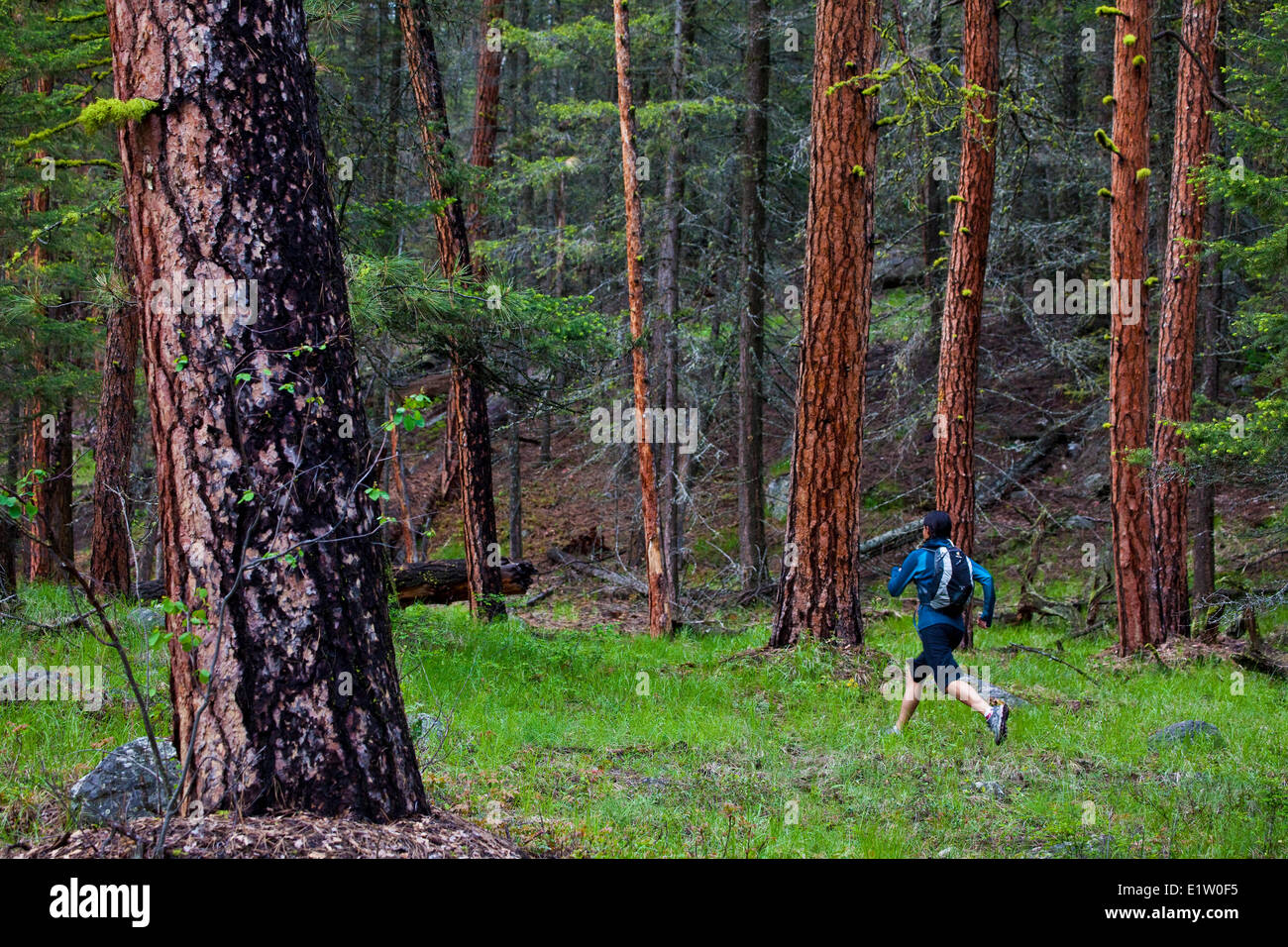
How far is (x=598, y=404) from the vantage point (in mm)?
18297

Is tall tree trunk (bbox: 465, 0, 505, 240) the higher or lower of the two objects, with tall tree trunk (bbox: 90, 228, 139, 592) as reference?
higher

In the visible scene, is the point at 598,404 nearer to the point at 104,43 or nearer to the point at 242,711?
the point at 104,43

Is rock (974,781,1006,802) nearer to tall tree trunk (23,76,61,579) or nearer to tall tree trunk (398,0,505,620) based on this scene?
tall tree trunk (398,0,505,620)

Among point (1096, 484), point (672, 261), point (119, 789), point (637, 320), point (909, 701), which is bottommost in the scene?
point (909, 701)

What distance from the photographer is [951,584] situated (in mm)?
7574

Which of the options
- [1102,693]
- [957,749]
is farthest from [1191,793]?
[1102,693]

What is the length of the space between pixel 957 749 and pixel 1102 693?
10.5 ft

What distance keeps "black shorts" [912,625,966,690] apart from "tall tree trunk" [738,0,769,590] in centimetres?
881

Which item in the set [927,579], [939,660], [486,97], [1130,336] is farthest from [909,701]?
[486,97]

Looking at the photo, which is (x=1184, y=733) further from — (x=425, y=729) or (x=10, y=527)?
(x=10, y=527)

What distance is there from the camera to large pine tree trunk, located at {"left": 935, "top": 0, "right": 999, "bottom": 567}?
1159 centimetres

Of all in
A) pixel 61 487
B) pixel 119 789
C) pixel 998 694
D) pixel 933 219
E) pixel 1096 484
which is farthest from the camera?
pixel 933 219

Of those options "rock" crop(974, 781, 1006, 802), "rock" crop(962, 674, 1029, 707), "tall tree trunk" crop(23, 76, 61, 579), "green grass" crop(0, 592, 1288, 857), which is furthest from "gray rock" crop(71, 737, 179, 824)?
"tall tree trunk" crop(23, 76, 61, 579)

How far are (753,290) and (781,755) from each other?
10.7 meters
